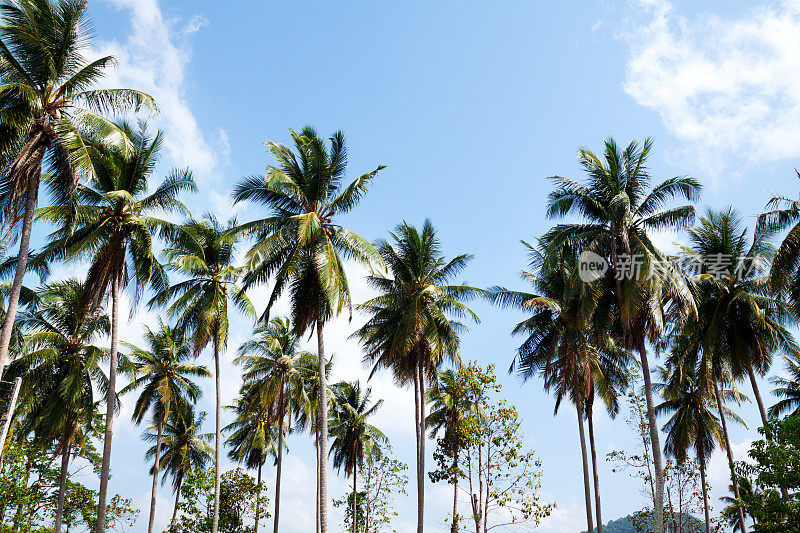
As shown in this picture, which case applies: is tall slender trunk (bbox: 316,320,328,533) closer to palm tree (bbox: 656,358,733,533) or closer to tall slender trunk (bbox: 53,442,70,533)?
tall slender trunk (bbox: 53,442,70,533)

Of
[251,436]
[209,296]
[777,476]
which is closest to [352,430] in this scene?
[251,436]

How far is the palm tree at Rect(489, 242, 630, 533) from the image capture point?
2442 cm

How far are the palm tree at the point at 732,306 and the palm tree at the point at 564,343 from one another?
357 cm

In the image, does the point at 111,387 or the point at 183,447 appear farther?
the point at 183,447

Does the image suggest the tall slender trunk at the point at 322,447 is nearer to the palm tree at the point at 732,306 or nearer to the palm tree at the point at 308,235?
the palm tree at the point at 308,235

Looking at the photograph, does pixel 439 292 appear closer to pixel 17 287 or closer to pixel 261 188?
pixel 261 188

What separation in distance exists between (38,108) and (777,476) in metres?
21.4

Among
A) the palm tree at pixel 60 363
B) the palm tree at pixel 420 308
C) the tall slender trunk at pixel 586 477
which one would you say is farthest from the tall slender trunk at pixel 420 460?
the palm tree at pixel 60 363

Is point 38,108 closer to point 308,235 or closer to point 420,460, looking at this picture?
point 308,235

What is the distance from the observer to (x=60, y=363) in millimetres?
26656

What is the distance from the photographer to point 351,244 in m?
20.9

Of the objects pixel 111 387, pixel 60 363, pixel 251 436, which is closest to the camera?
pixel 111 387

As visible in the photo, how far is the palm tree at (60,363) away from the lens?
2525 centimetres

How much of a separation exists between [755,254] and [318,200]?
16.9 meters
